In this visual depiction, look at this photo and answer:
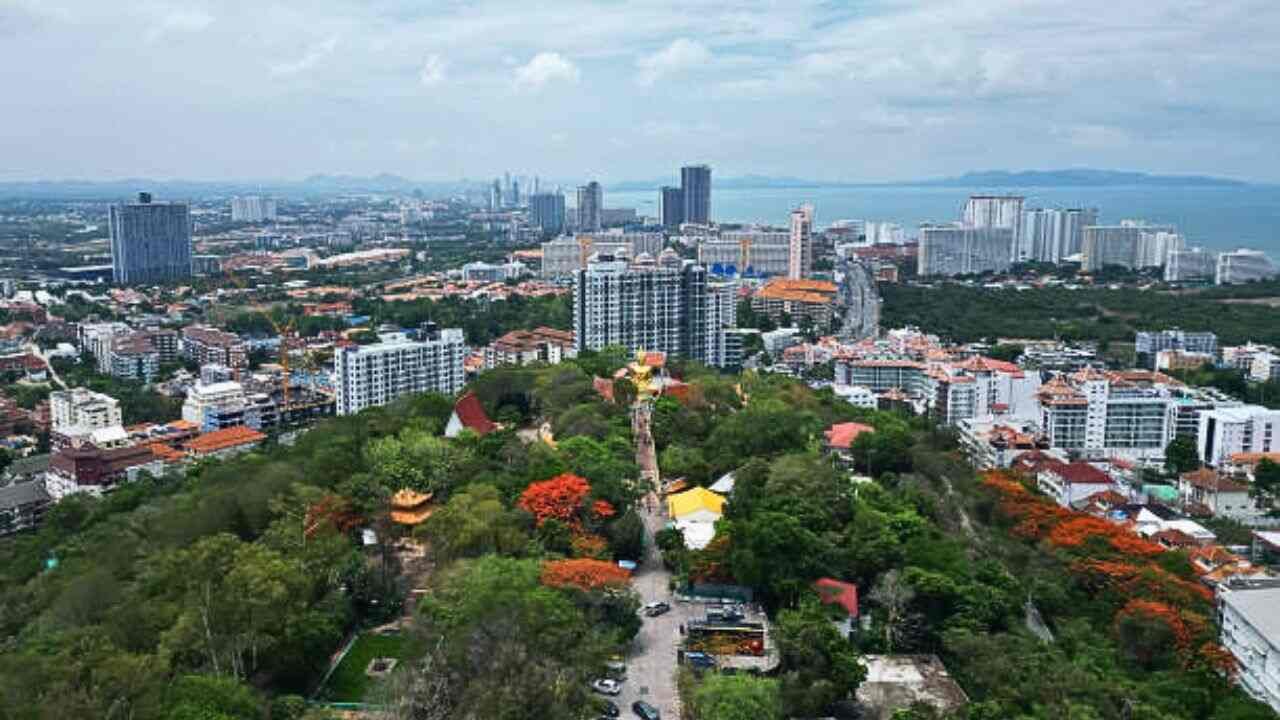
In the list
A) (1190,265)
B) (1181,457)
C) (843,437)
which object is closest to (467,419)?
(843,437)

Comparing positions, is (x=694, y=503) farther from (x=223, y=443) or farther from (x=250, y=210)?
(x=250, y=210)

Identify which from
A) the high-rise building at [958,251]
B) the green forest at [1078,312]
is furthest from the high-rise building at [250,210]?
the green forest at [1078,312]

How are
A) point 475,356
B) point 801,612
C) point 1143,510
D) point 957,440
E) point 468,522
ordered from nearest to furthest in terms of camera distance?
point 801,612 < point 468,522 < point 1143,510 < point 957,440 < point 475,356

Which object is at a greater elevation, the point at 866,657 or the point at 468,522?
the point at 468,522

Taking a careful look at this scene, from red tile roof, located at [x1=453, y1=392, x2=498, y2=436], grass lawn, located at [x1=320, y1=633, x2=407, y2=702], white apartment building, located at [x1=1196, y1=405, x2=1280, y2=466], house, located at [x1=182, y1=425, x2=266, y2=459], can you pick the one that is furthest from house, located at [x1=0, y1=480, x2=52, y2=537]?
white apartment building, located at [x1=1196, y1=405, x2=1280, y2=466]

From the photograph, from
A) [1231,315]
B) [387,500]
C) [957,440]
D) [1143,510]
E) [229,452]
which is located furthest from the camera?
[1231,315]

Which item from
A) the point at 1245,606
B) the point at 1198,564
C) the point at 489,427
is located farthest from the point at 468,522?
the point at 1198,564

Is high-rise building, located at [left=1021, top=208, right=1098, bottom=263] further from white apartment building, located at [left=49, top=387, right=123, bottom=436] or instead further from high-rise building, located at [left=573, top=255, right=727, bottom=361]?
white apartment building, located at [left=49, top=387, right=123, bottom=436]

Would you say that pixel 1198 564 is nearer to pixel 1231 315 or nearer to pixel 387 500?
pixel 387 500
